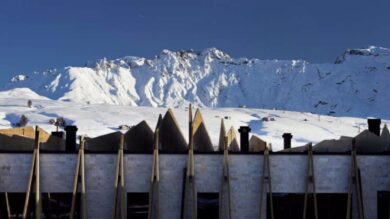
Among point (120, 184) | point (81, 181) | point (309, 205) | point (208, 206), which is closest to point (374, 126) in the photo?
point (309, 205)

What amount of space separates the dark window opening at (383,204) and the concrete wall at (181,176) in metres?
0.19

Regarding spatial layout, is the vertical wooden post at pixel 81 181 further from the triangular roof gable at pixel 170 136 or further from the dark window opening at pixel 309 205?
the dark window opening at pixel 309 205

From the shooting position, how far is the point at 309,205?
73.0ft

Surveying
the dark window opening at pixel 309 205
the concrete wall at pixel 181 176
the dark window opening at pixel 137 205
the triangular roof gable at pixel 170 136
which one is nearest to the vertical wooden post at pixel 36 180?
the concrete wall at pixel 181 176

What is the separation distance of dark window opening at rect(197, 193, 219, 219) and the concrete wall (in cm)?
31

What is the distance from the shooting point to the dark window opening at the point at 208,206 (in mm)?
22281

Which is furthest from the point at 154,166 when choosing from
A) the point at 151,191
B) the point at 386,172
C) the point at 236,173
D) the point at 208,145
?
the point at 386,172

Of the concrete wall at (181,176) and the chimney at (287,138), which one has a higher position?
the chimney at (287,138)

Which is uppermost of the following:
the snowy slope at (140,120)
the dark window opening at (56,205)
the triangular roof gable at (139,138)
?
the snowy slope at (140,120)

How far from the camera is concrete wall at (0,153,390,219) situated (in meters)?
22.1

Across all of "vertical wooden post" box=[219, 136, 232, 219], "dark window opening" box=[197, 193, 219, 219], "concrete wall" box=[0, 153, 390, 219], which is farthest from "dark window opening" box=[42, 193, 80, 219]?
"vertical wooden post" box=[219, 136, 232, 219]

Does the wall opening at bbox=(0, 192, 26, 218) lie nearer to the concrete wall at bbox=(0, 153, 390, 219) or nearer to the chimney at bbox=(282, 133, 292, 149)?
the concrete wall at bbox=(0, 153, 390, 219)

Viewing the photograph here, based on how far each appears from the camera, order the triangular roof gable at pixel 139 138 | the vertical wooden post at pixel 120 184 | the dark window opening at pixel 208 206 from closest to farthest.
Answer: the vertical wooden post at pixel 120 184
the dark window opening at pixel 208 206
the triangular roof gable at pixel 139 138

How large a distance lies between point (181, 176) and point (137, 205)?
75.0 inches
